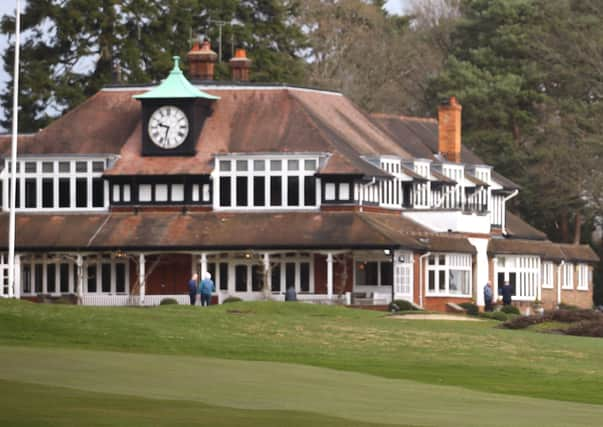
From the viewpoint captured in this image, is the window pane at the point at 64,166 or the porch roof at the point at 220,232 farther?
the window pane at the point at 64,166

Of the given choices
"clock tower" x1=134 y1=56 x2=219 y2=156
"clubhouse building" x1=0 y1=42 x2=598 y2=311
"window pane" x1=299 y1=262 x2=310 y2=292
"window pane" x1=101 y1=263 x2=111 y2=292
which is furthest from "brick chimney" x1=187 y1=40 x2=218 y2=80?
"window pane" x1=299 y1=262 x2=310 y2=292

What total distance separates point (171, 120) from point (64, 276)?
24.7ft

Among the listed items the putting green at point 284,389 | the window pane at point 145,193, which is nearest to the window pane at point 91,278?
the window pane at point 145,193

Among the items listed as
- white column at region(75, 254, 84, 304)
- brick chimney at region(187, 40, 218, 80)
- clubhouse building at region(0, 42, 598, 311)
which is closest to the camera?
clubhouse building at region(0, 42, 598, 311)

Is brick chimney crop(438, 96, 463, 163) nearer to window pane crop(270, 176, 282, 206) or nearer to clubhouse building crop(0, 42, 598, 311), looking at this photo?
clubhouse building crop(0, 42, 598, 311)

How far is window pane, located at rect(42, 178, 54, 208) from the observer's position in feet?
239

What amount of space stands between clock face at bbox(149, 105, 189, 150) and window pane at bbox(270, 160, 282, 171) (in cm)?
398

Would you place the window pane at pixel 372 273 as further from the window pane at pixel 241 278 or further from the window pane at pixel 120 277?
the window pane at pixel 120 277

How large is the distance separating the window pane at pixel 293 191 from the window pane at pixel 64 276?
9173mm

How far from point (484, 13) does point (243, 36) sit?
1398 cm

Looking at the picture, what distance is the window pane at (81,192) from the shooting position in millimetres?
72812

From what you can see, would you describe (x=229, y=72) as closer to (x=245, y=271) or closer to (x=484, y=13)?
(x=484, y=13)

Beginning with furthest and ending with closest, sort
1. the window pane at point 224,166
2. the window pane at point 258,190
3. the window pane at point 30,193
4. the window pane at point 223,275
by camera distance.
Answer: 1. the window pane at point 30,193
2. the window pane at point 224,166
3. the window pane at point 258,190
4. the window pane at point 223,275

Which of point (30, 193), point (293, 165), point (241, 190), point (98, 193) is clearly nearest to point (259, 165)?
point (241, 190)
